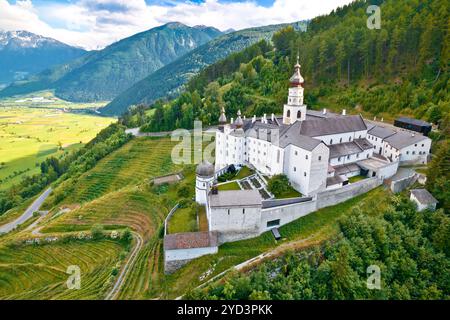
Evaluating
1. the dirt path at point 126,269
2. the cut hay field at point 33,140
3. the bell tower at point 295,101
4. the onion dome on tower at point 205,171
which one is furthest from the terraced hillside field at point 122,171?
the cut hay field at point 33,140

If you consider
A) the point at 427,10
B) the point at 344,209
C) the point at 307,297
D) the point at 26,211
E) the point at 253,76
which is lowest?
the point at 26,211

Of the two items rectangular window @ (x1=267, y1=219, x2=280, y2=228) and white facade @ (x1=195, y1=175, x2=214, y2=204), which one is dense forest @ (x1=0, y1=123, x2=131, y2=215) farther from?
rectangular window @ (x1=267, y1=219, x2=280, y2=228)

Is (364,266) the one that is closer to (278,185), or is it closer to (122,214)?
(278,185)

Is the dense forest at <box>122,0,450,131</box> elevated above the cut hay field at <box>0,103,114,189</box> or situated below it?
above

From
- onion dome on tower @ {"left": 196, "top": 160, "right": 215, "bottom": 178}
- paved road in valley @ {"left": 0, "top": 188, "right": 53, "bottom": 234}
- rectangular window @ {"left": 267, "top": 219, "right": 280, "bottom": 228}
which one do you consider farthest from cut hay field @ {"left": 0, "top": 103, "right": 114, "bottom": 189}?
rectangular window @ {"left": 267, "top": 219, "right": 280, "bottom": 228}
